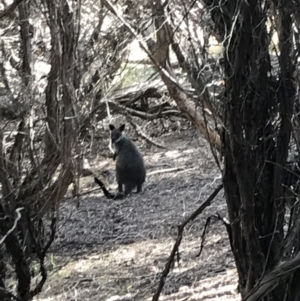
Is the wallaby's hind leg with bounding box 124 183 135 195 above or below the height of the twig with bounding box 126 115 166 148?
below

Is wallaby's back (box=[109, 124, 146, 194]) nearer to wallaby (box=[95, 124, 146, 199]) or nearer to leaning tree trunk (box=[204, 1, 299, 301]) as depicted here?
wallaby (box=[95, 124, 146, 199])

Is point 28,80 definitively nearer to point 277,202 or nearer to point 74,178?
point 74,178

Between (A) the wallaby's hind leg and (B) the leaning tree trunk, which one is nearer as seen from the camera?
(B) the leaning tree trunk

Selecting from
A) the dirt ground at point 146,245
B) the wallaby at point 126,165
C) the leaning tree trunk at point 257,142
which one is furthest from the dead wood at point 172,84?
the wallaby at point 126,165

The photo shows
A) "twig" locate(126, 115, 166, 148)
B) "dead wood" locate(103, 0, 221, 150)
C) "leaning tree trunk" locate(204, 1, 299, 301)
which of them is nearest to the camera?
"leaning tree trunk" locate(204, 1, 299, 301)

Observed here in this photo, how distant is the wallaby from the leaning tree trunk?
5.30m

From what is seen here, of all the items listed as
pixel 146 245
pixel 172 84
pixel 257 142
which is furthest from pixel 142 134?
pixel 257 142

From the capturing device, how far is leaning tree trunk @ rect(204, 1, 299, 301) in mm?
3756

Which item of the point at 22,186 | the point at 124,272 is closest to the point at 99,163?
the point at 124,272

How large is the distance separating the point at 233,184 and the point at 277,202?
0.95ft

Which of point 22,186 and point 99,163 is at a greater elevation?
point 22,186

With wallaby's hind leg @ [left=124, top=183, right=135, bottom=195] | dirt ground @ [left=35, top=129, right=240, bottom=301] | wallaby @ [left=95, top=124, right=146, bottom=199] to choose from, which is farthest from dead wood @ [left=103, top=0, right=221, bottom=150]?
wallaby's hind leg @ [left=124, top=183, right=135, bottom=195]

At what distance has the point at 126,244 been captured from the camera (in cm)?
Result: 743

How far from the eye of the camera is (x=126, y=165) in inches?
383
